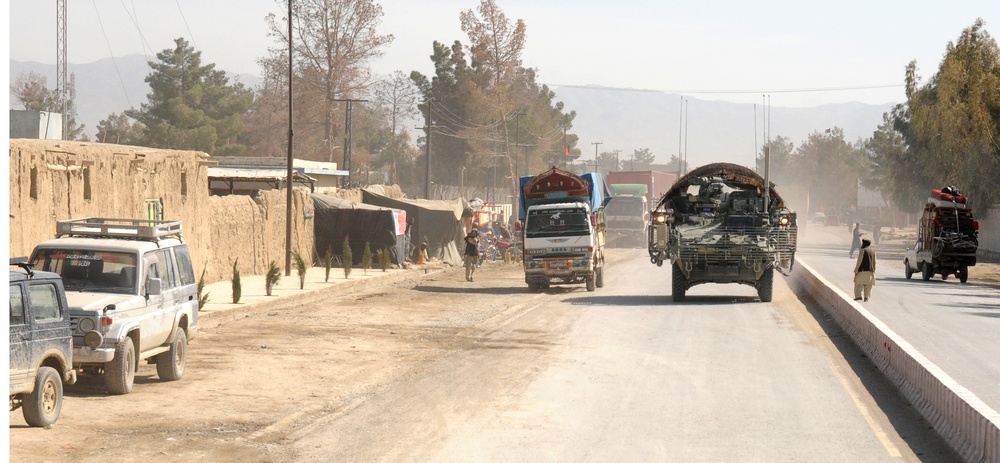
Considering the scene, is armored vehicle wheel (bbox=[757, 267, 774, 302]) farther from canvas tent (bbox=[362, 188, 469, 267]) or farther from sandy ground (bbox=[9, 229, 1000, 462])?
canvas tent (bbox=[362, 188, 469, 267])

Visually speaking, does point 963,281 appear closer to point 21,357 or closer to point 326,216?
point 326,216

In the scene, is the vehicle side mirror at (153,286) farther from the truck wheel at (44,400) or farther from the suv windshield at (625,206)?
the suv windshield at (625,206)

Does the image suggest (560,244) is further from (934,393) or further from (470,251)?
(934,393)

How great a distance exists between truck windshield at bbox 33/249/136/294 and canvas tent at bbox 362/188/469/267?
32543 mm

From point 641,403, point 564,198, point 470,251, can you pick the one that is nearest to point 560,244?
point 564,198

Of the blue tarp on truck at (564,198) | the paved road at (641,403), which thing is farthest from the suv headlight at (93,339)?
the blue tarp on truck at (564,198)

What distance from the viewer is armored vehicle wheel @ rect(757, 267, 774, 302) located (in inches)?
1131

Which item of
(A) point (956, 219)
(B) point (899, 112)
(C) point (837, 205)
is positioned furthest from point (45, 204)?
(C) point (837, 205)

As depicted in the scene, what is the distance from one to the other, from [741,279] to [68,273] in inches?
698

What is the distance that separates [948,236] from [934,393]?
27978 mm

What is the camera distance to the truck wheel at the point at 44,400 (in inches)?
452

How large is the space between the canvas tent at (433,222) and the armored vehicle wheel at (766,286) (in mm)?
20311

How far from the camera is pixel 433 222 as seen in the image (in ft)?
156

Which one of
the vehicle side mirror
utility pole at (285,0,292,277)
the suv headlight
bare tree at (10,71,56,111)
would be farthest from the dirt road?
bare tree at (10,71,56,111)
